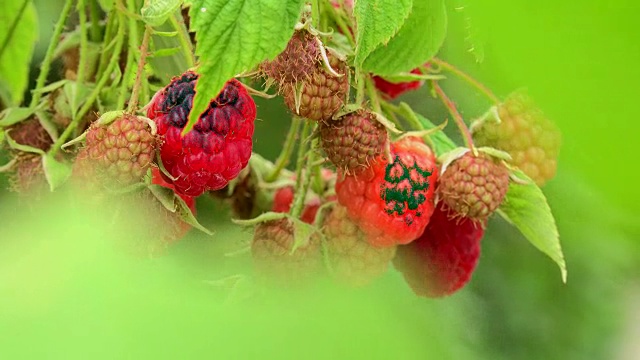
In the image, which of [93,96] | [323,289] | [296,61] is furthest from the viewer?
[93,96]

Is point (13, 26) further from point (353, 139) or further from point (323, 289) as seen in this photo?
point (323, 289)

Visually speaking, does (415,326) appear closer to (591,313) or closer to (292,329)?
(292,329)

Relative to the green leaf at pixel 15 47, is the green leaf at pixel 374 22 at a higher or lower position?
Result: higher

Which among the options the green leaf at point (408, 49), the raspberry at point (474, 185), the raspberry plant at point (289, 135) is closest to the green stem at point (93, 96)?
the raspberry plant at point (289, 135)

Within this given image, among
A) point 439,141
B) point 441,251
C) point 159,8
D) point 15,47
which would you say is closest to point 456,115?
point 439,141

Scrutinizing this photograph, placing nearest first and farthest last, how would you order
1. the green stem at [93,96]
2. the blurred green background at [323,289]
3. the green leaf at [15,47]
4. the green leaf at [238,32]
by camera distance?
the blurred green background at [323,289], the green leaf at [238,32], the green stem at [93,96], the green leaf at [15,47]

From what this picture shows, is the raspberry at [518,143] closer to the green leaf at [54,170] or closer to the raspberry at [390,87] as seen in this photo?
the raspberry at [390,87]
